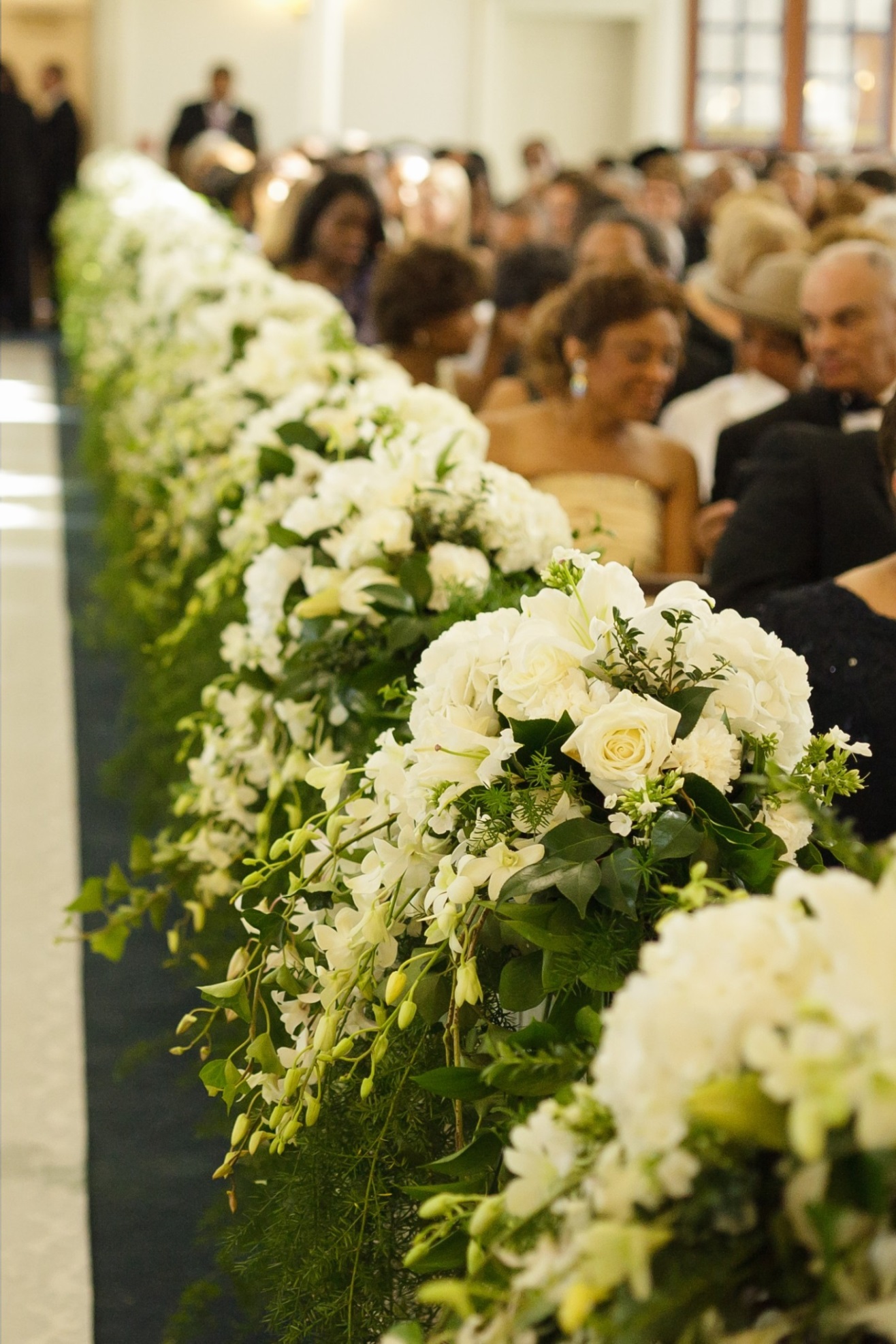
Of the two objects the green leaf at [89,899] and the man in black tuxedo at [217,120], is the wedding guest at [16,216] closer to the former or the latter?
the man in black tuxedo at [217,120]

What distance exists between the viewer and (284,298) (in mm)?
4125

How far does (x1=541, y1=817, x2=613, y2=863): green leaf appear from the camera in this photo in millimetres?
1316

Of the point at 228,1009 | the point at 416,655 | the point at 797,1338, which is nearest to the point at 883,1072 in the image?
the point at 797,1338

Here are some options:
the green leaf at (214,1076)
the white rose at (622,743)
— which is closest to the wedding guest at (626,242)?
the green leaf at (214,1076)

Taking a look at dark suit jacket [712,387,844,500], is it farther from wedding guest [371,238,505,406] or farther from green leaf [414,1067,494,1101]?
green leaf [414,1067,494,1101]

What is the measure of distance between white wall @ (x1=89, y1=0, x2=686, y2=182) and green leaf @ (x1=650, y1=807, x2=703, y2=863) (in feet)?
60.3

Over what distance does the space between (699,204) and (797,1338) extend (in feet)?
37.3

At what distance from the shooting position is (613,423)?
417 cm

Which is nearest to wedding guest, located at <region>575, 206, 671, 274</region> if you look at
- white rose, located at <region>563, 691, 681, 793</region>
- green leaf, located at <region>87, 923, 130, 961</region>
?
green leaf, located at <region>87, 923, 130, 961</region>

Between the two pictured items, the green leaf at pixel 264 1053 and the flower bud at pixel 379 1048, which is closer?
the flower bud at pixel 379 1048

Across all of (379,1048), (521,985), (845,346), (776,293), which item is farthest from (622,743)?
(776,293)

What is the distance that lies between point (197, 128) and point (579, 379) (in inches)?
531

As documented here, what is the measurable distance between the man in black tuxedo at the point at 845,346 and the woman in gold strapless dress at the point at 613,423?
253 millimetres

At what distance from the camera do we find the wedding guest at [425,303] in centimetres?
479
